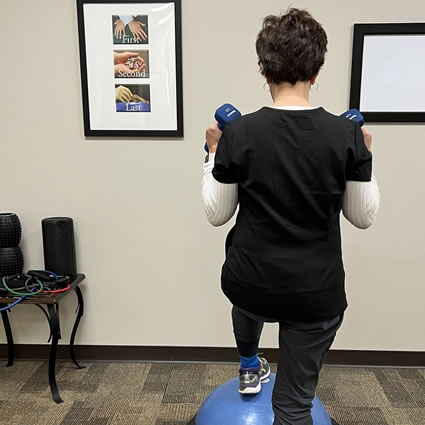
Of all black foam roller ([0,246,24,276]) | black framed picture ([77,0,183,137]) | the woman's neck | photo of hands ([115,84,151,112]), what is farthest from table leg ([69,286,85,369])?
the woman's neck

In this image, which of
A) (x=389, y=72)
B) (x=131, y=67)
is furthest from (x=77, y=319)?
(x=389, y=72)

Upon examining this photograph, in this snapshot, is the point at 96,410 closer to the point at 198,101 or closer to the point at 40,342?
the point at 40,342

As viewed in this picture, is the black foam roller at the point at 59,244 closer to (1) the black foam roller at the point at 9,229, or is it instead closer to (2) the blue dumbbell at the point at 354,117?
(1) the black foam roller at the point at 9,229

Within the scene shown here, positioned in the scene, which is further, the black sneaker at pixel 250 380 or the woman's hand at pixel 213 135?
the black sneaker at pixel 250 380

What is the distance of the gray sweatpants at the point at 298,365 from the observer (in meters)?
1.23

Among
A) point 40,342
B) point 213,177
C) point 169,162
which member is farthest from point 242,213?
point 40,342

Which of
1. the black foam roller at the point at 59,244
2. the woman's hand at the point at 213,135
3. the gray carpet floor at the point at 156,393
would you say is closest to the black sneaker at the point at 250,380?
the gray carpet floor at the point at 156,393

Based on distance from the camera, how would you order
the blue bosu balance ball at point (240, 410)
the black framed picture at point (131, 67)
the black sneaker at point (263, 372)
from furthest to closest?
the black framed picture at point (131, 67) → the black sneaker at point (263, 372) → the blue bosu balance ball at point (240, 410)

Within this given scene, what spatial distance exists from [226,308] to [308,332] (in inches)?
45.9

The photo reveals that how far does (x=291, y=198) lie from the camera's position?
1130 mm

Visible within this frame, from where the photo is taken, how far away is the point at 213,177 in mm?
1199

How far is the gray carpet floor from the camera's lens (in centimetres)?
A: 195

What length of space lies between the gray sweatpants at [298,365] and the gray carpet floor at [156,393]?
2.62 feet

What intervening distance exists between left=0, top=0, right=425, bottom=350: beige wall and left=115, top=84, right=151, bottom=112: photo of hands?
0.16m
